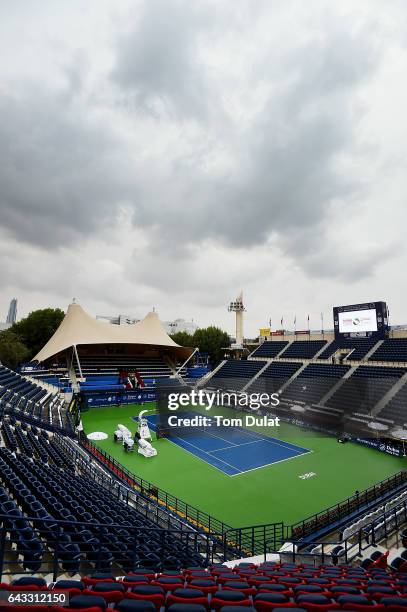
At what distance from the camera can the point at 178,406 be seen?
35469 mm

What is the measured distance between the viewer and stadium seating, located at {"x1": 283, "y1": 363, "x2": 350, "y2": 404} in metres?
37.0

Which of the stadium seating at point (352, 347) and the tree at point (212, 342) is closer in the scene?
the stadium seating at point (352, 347)

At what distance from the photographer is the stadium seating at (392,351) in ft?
124

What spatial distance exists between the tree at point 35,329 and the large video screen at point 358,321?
5127 centimetres

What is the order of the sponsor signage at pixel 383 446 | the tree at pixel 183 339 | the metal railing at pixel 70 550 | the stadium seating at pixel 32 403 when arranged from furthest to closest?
the tree at pixel 183 339 → the sponsor signage at pixel 383 446 → the stadium seating at pixel 32 403 → the metal railing at pixel 70 550

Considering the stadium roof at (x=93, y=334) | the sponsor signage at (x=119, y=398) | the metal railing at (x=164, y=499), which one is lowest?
the metal railing at (x=164, y=499)

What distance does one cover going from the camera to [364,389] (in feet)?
111

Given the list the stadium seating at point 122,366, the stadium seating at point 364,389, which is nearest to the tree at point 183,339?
the stadium seating at point 122,366

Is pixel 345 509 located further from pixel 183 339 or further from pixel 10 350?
pixel 183 339

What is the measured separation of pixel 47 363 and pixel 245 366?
105 feet

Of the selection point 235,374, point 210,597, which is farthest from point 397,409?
point 210,597

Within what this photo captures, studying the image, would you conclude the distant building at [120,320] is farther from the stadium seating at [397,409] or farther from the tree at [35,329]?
the stadium seating at [397,409]

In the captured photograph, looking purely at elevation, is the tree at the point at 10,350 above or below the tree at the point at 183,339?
below

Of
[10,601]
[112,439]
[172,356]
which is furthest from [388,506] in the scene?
[172,356]
